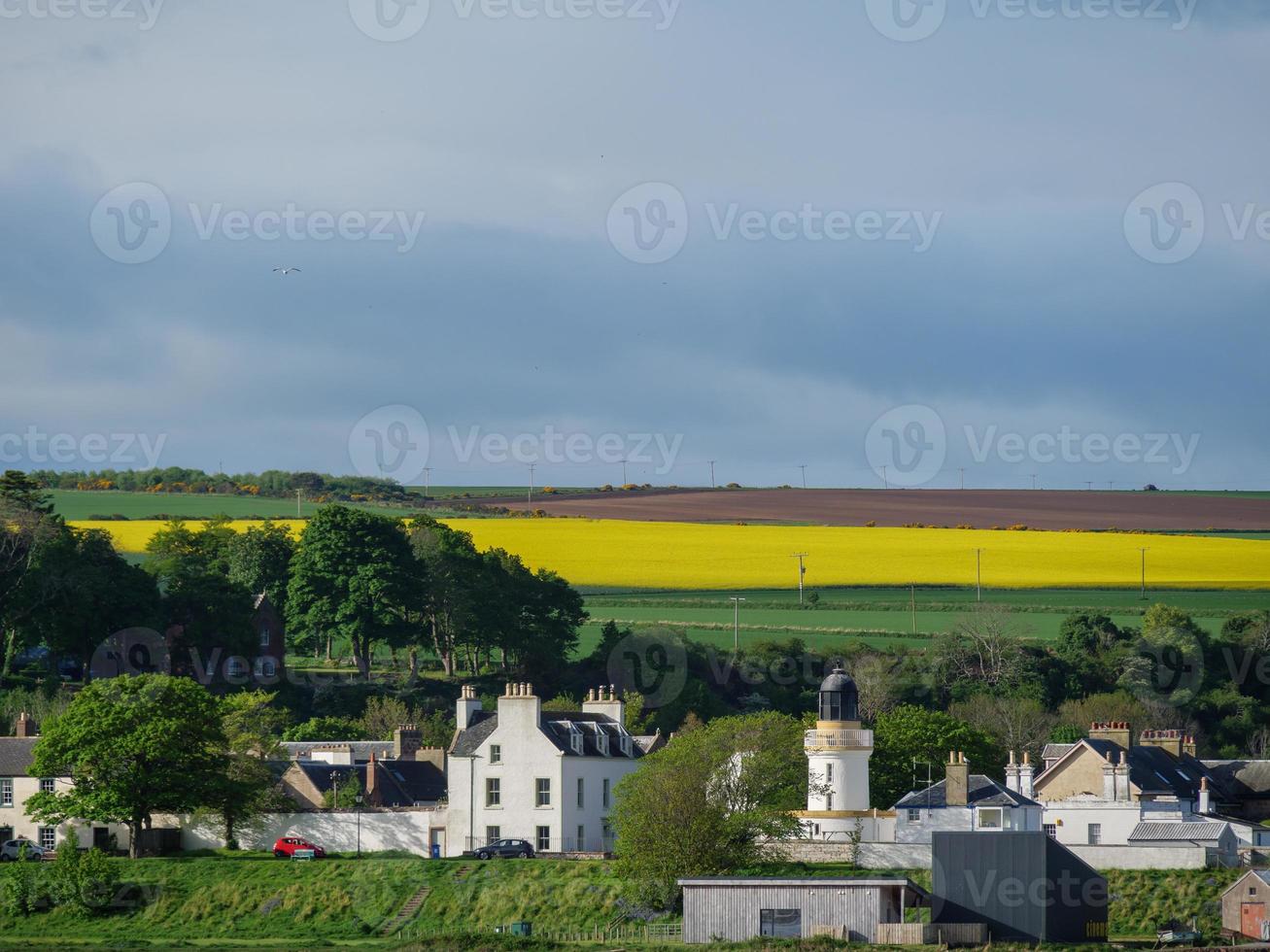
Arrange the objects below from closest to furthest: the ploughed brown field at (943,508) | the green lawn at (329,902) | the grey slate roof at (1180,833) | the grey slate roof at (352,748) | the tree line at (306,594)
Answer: the green lawn at (329,902) → the grey slate roof at (1180,833) → the grey slate roof at (352,748) → the tree line at (306,594) → the ploughed brown field at (943,508)

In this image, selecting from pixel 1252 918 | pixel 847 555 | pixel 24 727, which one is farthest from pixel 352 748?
pixel 847 555

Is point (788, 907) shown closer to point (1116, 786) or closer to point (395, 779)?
point (1116, 786)

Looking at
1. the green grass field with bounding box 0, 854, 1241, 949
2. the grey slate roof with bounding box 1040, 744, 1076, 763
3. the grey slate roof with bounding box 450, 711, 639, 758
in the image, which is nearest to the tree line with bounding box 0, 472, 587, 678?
the grey slate roof with bounding box 450, 711, 639, 758

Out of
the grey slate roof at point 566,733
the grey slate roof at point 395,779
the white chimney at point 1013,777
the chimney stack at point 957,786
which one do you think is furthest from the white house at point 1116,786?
the grey slate roof at point 395,779

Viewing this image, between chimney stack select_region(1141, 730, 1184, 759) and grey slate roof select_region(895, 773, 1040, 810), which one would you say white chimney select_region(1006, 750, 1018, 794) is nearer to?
grey slate roof select_region(895, 773, 1040, 810)

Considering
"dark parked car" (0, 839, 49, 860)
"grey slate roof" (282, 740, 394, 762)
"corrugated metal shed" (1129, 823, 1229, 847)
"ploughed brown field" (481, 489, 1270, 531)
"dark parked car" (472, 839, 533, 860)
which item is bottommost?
"dark parked car" (0, 839, 49, 860)

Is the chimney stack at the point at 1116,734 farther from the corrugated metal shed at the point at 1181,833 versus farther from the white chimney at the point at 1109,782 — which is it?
the corrugated metal shed at the point at 1181,833
